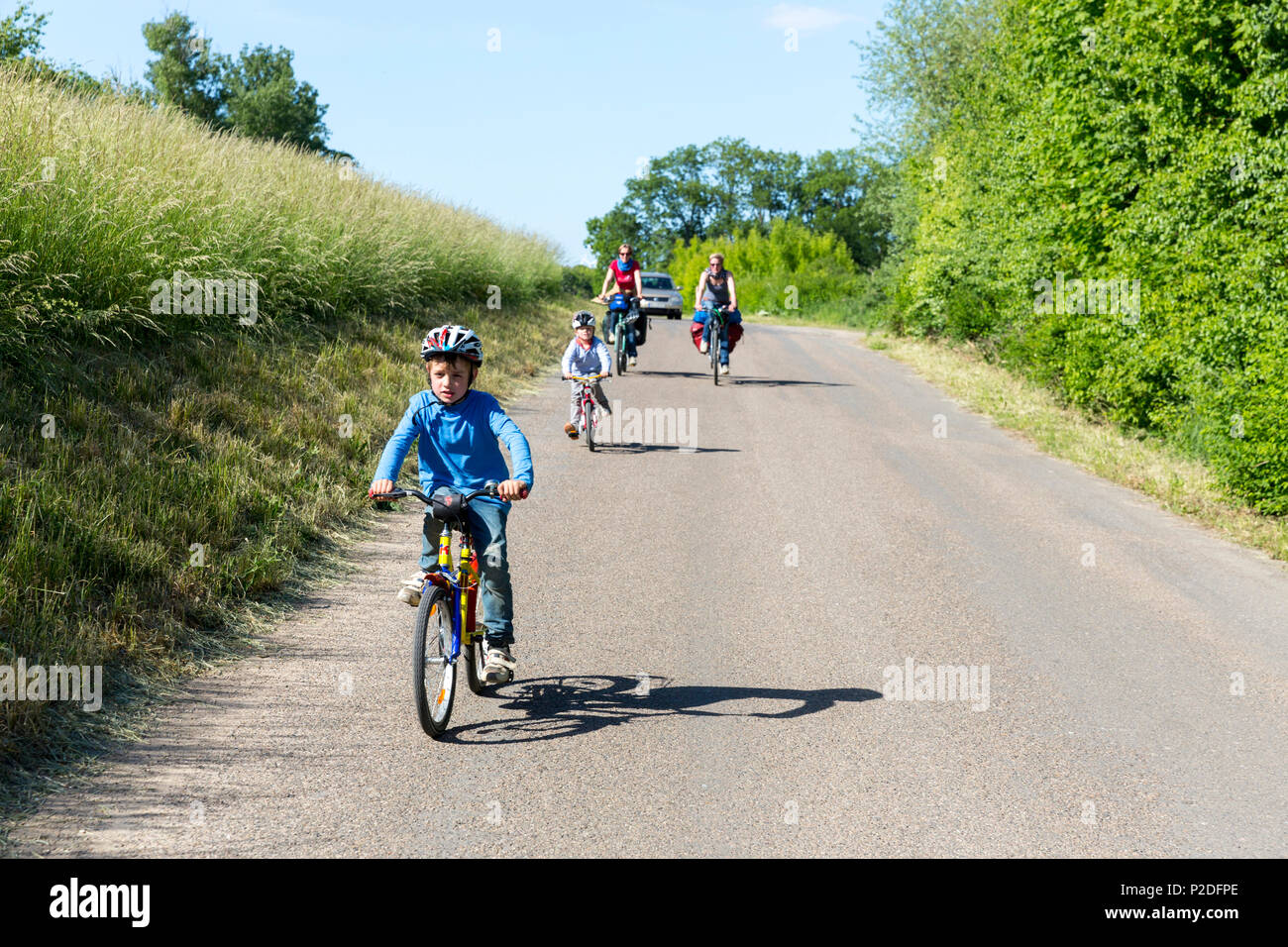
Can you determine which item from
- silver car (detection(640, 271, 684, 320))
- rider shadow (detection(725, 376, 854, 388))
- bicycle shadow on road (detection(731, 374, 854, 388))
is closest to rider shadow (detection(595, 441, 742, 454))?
bicycle shadow on road (detection(731, 374, 854, 388))

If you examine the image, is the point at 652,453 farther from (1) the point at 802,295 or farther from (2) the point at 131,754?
(1) the point at 802,295

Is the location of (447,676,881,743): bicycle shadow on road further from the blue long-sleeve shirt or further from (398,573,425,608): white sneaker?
the blue long-sleeve shirt

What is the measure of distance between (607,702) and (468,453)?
1.53 metres

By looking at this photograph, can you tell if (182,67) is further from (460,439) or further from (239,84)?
(460,439)

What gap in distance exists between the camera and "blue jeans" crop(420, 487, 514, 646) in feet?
18.6

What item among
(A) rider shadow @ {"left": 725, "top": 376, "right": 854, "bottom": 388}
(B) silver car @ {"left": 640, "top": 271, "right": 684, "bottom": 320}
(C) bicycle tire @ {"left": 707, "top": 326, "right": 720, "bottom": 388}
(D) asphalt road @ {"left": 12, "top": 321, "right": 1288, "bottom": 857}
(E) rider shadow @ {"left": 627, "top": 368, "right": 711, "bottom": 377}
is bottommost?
(D) asphalt road @ {"left": 12, "top": 321, "right": 1288, "bottom": 857}

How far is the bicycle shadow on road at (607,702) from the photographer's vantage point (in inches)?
219

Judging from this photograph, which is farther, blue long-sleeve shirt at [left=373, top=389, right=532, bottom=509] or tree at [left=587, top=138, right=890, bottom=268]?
tree at [left=587, top=138, right=890, bottom=268]

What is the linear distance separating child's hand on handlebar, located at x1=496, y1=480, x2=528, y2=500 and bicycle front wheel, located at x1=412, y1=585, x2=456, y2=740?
0.65 metres

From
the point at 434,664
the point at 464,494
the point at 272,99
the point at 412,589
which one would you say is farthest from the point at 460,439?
the point at 272,99

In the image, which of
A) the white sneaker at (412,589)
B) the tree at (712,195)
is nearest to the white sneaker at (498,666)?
the white sneaker at (412,589)

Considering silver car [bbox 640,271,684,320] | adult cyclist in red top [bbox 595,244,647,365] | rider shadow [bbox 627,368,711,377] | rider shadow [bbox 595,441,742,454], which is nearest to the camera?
rider shadow [bbox 595,441,742,454]

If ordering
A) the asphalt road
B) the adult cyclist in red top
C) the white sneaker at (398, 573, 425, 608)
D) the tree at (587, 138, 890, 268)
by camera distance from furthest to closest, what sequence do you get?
1. the tree at (587, 138, 890, 268)
2. the adult cyclist in red top
3. the white sneaker at (398, 573, 425, 608)
4. the asphalt road

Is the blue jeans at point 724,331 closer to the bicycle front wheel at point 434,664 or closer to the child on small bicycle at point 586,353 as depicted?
the child on small bicycle at point 586,353
